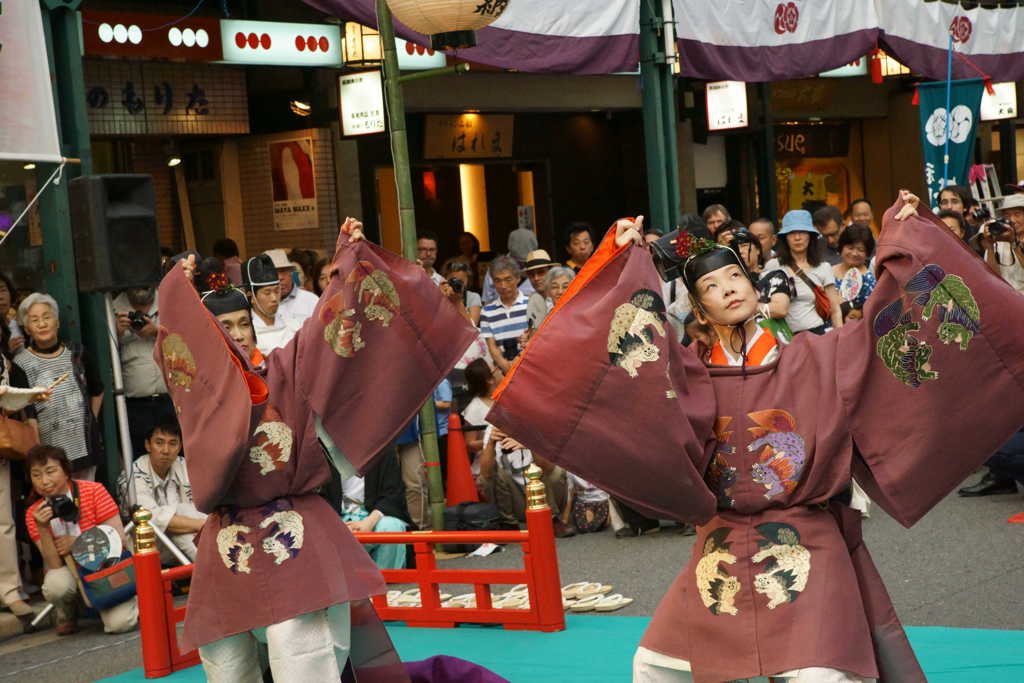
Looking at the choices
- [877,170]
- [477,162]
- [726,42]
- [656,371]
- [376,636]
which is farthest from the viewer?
[877,170]

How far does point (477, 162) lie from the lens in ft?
45.3

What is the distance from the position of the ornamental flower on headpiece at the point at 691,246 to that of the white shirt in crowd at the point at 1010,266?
18.3ft

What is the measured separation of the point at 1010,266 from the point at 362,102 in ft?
16.0

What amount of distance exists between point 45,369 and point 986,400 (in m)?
5.36

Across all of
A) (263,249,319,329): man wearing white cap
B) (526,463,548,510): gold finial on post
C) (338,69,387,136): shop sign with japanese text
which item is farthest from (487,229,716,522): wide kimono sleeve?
(338,69,387,136): shop sign with japanese text

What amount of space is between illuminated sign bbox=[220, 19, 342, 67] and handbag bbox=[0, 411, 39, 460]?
4.05 meters

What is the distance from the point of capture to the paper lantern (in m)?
6.88

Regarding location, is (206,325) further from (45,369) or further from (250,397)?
(45,369)

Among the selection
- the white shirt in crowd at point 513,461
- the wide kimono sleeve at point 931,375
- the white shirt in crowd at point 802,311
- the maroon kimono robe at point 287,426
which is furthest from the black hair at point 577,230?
the wide kimono sleeve at point 931,375

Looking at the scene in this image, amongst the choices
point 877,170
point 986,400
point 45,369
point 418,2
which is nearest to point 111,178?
point 45,369

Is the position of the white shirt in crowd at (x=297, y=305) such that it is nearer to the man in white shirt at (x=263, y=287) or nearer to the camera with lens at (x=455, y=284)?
the camera with lens at (x=455, y=284)

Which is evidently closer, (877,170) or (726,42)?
(726,42)

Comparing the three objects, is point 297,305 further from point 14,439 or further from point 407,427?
point 407,427

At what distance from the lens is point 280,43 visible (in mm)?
10250
